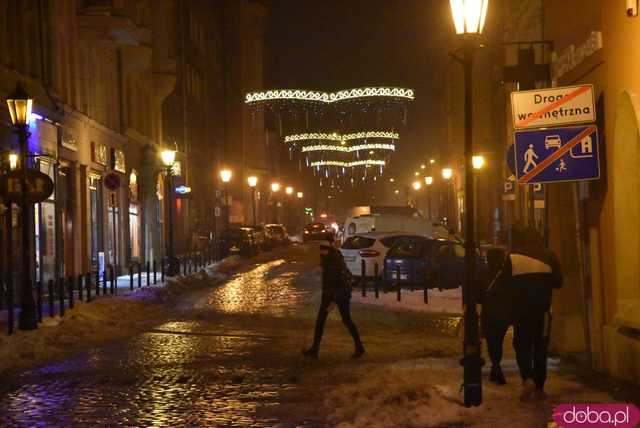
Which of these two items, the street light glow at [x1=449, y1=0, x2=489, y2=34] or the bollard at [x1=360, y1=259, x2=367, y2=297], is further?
the bollard at [x1=360, y1=259, x2=367, y2=297]

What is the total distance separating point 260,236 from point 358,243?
24129mm

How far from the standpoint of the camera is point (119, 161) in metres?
33.2

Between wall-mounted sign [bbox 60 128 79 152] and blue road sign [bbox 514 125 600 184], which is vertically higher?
wall-mounted sign [bbox 60 128 79 152]

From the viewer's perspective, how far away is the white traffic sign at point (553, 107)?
976cm

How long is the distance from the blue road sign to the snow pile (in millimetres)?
2224

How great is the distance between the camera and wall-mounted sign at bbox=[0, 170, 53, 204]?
1589cm

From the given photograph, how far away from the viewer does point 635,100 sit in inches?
353

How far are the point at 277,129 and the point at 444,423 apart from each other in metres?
92.4

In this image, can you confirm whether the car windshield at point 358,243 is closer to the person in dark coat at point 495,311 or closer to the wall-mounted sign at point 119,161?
the wall-mounted sign at point 119,161

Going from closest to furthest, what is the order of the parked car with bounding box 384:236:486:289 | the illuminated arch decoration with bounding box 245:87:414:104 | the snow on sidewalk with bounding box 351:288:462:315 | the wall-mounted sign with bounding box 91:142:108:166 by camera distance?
the snow on sidewalk with bounding box 351:288:462:315
the parked car with bounding box 384:236:486:289
the wall-mounted sign with bounding box 91:142:108:166
the illuminated arch decoration with bounding box 245:87:414:104

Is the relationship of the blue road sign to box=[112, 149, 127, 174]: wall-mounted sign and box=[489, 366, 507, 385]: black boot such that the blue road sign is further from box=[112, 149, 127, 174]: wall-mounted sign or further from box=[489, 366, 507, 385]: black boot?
box=[112, 149, 127, 174]: wall-mounted sign

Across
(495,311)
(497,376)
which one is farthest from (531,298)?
(497,376)

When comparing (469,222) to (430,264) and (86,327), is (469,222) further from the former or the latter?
(430,264)

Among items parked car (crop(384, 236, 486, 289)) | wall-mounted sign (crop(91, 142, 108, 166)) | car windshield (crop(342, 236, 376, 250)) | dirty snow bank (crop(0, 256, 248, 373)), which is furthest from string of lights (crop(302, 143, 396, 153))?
dirty snow bank (crop(0, 256, 248, 373))
